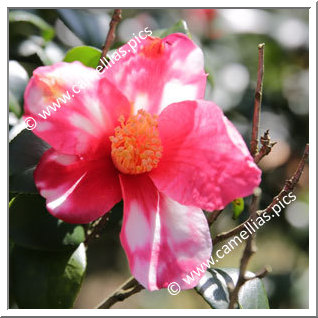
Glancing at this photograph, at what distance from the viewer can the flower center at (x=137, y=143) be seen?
82 centimetres


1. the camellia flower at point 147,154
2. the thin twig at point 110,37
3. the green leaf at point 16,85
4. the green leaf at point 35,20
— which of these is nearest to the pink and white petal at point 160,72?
the camellia flower at point 147,154

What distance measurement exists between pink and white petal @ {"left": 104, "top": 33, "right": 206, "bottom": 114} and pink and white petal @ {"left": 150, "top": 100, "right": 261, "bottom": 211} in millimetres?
34

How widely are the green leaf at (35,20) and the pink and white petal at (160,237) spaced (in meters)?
0.52

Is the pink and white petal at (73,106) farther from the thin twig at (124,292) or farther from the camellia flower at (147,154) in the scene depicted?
the thin twig at (124,292)

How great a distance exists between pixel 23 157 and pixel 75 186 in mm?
108

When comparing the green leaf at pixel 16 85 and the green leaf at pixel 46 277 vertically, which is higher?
the green leaf at pixel 16 85

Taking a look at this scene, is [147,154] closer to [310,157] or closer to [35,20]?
[310,157]

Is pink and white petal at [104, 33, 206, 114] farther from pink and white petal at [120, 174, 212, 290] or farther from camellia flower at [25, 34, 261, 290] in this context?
pink and white petal at [120, 174, 212, 290]

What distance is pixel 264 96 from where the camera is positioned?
1.60 metres

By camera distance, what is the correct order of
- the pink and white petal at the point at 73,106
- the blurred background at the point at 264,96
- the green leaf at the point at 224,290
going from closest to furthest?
the pink and white petal at the point at 73,106 → the green leaf at the point at 224,290 → the blurred background at the point at 264,96

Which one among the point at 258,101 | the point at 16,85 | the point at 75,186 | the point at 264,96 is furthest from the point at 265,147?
the point at 264,96

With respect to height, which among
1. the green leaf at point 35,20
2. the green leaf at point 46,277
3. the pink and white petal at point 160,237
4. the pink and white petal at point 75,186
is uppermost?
the green leaf at point 35,20

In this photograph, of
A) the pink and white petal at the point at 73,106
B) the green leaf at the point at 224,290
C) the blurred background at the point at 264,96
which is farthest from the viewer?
the blurred background at the point at 264,96

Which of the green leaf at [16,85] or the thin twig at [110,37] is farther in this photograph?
the green leaf at [16,85]
